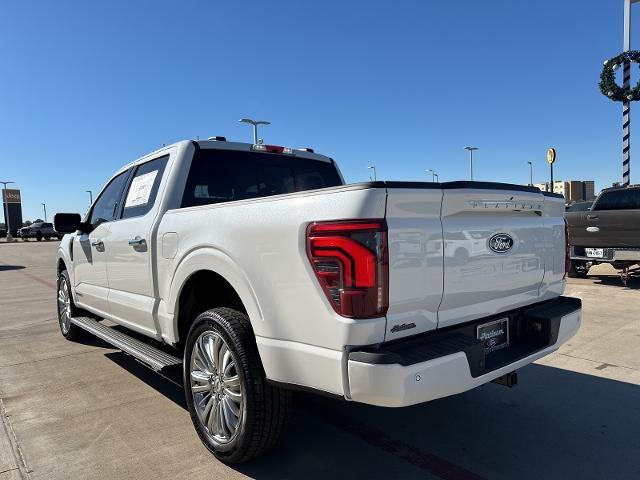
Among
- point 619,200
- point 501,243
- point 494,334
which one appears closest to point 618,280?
point 619,200

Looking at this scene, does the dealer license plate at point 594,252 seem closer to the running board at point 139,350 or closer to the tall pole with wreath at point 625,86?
the running board at point 139,350

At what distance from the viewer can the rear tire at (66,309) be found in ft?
19.1

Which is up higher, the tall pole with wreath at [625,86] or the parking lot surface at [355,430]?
the tall pole with wreath at [625,86]

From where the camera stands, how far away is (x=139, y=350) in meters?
3.80

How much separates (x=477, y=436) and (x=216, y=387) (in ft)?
5.72

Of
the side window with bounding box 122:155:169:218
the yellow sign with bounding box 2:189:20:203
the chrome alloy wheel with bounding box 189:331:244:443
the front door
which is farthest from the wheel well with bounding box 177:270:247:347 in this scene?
the yellow sign with bounding box 2:189:20:203

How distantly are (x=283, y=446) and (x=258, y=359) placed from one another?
2.74 feet

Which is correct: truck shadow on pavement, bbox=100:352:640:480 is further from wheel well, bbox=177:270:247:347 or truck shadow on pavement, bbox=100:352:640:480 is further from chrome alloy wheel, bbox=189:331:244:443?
wheel well, bbox=177:270:247:347

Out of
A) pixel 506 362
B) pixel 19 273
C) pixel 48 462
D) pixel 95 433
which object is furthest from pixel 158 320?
pixel 19 273

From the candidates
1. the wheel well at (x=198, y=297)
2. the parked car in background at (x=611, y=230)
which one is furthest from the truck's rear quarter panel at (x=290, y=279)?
the parked car in background at (x=611, y=230)

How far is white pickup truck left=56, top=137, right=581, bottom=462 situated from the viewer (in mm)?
2180

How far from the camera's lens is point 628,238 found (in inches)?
336

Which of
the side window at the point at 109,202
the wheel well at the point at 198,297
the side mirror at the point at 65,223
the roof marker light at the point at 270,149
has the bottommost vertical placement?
the wheel well at the point at 198,297

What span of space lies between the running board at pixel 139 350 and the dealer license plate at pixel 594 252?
8107mm
